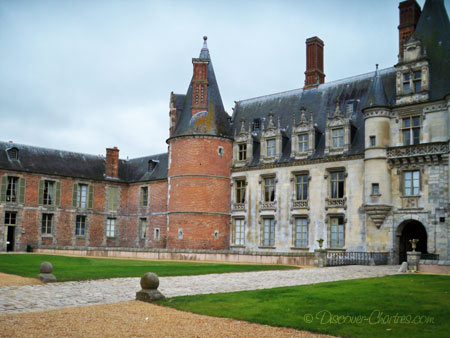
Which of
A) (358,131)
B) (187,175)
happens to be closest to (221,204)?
(187,175)

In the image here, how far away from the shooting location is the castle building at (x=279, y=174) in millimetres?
26859

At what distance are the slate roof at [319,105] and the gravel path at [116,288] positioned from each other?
15.3 meters

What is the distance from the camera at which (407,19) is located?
31.0 metres

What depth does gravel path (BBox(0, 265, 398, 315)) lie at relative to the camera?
10484mm

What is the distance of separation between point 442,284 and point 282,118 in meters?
22.6

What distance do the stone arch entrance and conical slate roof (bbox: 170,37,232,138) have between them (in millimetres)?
13905

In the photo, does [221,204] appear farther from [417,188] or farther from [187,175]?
[417,188]

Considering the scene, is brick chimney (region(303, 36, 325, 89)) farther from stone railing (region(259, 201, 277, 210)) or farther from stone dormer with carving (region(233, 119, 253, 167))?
stone railing (region(259, 201, 277, 210))

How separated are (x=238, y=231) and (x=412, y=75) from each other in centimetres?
1517

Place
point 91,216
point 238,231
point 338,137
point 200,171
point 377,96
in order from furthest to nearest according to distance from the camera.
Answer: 1. point 91,216
2. point 238,231
3. point 200,171
4. point 338,137
5. point 377,96

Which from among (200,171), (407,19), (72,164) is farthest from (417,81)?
(72,164)

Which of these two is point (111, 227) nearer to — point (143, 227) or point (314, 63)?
point (143, 227)

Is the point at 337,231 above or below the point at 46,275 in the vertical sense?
above

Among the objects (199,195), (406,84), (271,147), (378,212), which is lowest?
(378,212)
